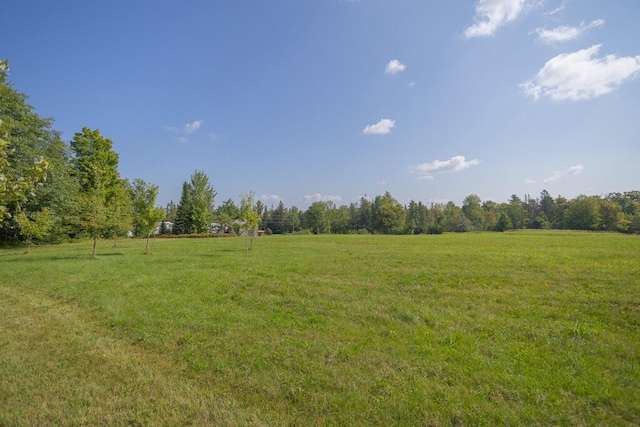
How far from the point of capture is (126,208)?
3447cm

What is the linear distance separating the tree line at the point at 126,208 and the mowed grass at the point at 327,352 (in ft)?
10.0

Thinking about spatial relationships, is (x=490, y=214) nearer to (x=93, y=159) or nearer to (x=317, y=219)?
(x=317, y=219)

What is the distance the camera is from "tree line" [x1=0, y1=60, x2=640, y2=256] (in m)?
19.4

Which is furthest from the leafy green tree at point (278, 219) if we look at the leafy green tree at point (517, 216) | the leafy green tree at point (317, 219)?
the leafy green tree at point (517, 216)

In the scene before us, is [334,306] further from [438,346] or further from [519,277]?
[519,277]

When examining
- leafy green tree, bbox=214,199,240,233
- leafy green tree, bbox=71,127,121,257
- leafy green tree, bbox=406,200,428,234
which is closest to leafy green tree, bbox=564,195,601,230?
leafy green tree, bbox=406,200,428,234

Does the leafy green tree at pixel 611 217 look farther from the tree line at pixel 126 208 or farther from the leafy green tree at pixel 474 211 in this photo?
the leafy green tree at pixel 474 211

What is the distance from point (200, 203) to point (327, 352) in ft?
187

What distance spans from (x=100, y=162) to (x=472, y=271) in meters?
48.3

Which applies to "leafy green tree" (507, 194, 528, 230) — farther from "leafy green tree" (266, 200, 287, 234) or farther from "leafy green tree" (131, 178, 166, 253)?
"leafy green tree" (131, 178, 166, 253)

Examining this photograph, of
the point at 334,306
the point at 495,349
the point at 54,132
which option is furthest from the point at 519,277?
the point at 54,132

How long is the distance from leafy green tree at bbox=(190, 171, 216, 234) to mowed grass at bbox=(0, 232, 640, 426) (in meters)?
46.9

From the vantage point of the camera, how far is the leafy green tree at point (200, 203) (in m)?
55.0

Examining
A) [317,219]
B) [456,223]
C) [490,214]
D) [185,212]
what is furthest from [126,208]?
[490,214]
